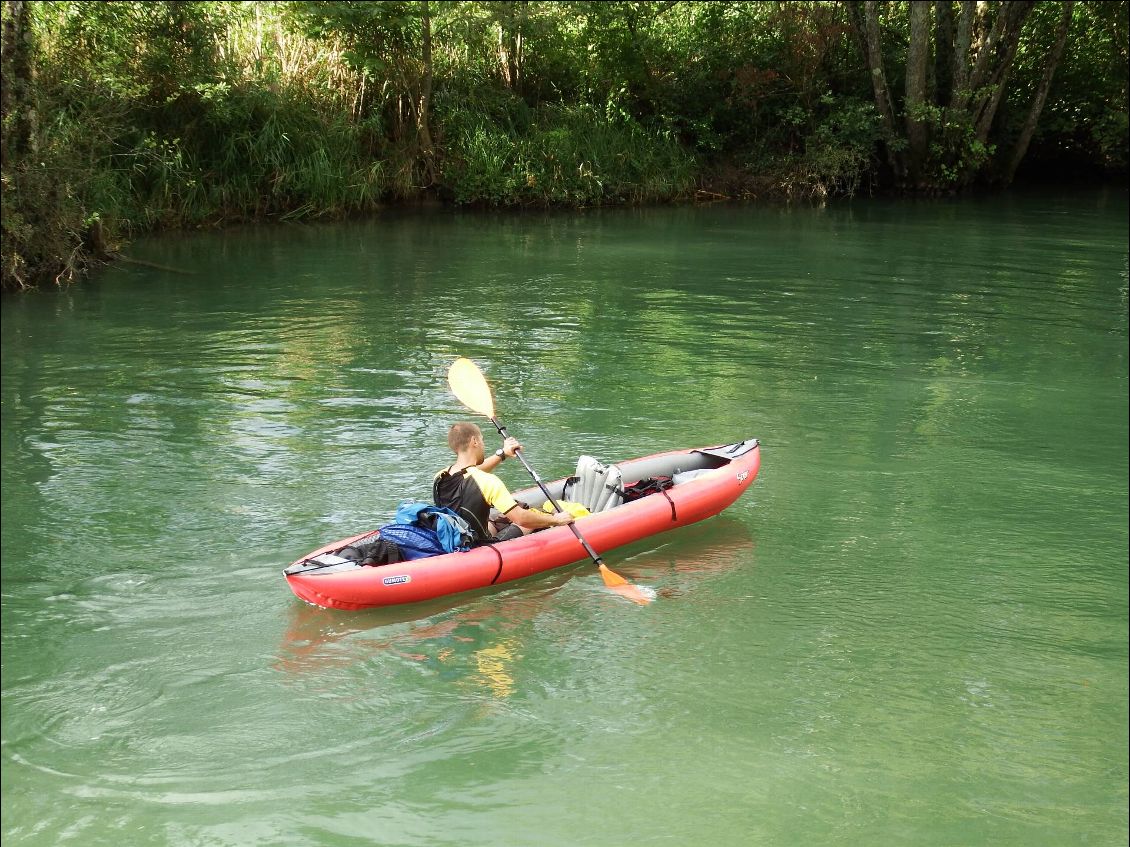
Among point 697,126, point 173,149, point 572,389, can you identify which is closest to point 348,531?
point 572,389

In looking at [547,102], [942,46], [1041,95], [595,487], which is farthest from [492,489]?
[1041,95]

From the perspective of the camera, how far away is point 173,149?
1580 centimetres

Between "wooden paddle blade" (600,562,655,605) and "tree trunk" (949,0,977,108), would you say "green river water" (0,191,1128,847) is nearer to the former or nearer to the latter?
"wooden paddle blade" (600,562,655,605)

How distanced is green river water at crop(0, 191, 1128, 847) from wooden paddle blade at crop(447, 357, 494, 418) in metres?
0.53

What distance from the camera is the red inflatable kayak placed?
216 inches

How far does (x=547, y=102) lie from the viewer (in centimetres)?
2019

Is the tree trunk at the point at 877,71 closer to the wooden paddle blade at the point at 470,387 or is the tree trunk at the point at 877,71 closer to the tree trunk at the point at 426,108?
the tree trunk at the point at 426,108

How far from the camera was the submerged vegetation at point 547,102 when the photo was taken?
15086 mm

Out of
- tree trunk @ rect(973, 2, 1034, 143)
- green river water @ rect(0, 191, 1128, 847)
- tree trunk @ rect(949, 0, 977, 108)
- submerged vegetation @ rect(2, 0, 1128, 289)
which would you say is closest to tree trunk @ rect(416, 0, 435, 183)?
submerged vegetation @ rect(2, 0, 1128, 289)

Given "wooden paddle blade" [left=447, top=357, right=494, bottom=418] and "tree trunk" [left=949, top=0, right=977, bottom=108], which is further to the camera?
"tree trunk" [left=949, top=0, right=977, bottom=108]

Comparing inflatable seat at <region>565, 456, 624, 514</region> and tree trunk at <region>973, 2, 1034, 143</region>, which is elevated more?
tree trunk at <region>973, 2, 1034, 143</region>

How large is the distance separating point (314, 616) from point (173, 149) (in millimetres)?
11875

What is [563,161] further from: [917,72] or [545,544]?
[545,544]

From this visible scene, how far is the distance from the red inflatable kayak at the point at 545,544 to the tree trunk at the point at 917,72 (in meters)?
14.0
